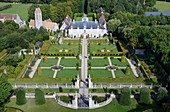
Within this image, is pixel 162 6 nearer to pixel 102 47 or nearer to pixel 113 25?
pixel 113 25

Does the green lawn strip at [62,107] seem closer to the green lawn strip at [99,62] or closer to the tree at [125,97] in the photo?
the tree at [125,97]

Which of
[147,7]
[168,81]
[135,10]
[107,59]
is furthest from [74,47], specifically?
[147,7]

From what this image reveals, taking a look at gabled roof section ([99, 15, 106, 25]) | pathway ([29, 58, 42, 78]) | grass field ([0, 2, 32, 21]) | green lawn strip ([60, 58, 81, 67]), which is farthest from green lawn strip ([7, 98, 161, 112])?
grass field ([0, 2, 32, 21])

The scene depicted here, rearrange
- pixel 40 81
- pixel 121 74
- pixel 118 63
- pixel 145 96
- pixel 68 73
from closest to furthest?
pixel 145 96
pixel 40 81
pixel 121 74
pixel 68 73
pixel 118 63

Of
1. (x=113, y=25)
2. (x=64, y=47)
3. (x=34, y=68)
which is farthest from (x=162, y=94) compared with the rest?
(x=113, y=25)

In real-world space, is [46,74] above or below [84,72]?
below

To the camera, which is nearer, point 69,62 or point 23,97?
point 23,97

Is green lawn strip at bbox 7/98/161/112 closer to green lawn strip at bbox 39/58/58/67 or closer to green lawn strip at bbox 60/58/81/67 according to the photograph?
green lawn strip at bbox 39/58/58/67
